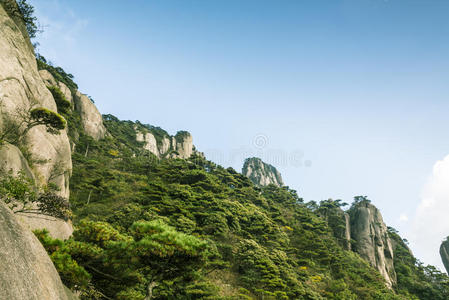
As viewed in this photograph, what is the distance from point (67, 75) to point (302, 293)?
6172 cm

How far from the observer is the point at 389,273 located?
1594 inches

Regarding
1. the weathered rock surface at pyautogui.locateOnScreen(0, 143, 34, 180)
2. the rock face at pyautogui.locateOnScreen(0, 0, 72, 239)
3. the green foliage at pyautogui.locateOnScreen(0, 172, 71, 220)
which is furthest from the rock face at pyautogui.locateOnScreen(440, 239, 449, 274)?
the weathered rock surface at pyautogui.locateOnScreen(0, 143, 34, 180)

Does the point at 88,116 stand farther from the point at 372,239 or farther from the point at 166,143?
the point at 372,239

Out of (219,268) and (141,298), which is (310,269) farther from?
(141,298)

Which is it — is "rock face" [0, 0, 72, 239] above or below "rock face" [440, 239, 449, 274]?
below

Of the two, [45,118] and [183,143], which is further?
[183,143]

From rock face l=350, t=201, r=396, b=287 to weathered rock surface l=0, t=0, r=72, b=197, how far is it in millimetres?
46038

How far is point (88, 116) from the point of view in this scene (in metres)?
45.1

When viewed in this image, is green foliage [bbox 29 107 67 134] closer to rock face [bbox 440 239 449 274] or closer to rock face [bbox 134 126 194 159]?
rock face [bbox 134 126 194 159]

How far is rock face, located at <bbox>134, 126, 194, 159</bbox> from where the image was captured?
2672 inches

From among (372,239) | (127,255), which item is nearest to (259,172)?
(372,239)

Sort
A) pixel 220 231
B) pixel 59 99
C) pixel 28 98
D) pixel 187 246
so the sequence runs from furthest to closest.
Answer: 1. pixel 59 99
2. pixel 220 231
3. pixel 28 98
4. pixel 187 246

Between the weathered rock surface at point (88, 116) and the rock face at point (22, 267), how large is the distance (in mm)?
44269

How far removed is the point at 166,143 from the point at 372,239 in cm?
6000
